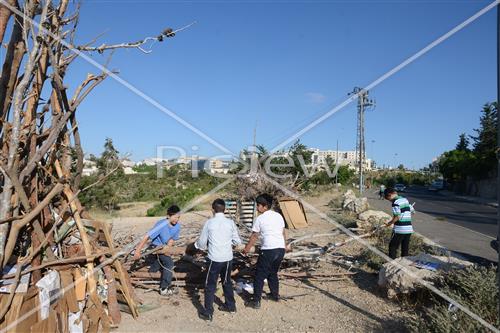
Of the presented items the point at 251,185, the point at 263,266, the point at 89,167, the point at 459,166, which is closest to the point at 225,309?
the point at 263,266

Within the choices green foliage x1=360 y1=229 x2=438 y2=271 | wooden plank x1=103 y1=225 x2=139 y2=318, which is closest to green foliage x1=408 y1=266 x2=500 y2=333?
green foliage x1=360 y1=229 x2=438 y2=271

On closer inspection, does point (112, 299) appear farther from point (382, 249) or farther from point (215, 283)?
point (382, 249)

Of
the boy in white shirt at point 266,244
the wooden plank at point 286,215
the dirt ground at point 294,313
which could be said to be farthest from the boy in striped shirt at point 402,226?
the wooden plank at point 286,215

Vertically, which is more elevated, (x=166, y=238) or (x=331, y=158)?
(x=331, y=158)

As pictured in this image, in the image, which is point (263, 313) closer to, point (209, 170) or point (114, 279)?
point (114, 279)

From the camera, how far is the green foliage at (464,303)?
390 cm

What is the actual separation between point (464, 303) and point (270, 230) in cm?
252

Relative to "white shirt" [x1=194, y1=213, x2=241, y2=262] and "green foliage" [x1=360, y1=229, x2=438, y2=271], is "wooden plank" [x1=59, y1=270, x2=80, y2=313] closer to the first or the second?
"white shirt" [x1=194, y1=213, x2=241, y2=262]

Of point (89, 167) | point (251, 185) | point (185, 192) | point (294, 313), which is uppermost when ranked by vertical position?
point (89, 167)

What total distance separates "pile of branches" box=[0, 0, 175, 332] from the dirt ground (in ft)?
1.66

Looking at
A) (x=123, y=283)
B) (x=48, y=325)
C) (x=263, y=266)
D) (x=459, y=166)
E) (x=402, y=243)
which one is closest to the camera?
(x=48, y=325)

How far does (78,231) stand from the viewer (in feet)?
16.7

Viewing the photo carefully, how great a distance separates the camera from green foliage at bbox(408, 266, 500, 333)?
390 cm

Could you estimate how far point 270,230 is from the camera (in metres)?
5.71
